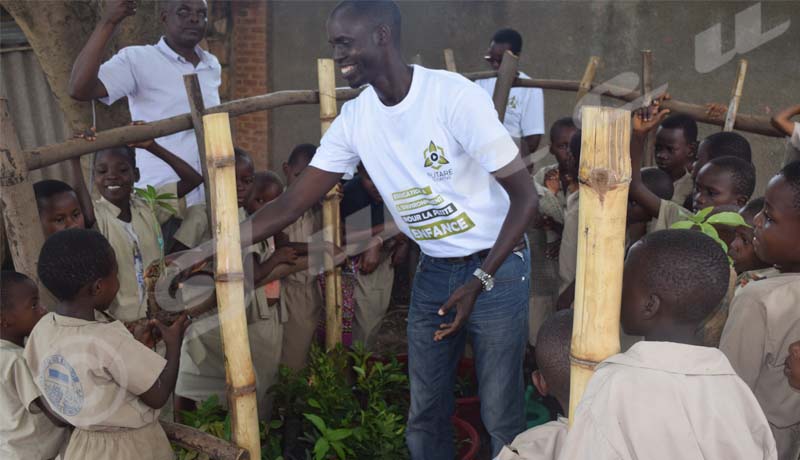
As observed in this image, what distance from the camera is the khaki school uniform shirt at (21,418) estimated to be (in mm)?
2613

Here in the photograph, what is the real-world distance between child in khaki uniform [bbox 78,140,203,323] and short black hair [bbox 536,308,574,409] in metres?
1.81

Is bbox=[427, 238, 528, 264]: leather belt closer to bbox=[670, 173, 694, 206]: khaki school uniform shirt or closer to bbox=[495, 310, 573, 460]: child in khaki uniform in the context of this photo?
bbox=[495, 310, 573, 460]: child in khaki uniform

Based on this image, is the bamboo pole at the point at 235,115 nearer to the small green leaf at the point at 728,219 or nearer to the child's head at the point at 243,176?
the child's head at the point at 243,176

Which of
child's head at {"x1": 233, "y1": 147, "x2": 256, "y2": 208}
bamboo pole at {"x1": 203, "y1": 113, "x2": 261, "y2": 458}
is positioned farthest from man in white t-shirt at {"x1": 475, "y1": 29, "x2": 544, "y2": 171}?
bamboo pole at {"x1": 203, "y1": 113, "x2": 261, "y2": 458}

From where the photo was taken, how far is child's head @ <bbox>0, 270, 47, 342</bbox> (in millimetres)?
2650

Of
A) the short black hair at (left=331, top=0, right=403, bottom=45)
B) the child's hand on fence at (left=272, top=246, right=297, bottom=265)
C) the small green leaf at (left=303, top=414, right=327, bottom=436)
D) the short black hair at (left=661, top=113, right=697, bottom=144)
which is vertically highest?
the short black hair at (left=331, top=0, right=403, bottom=45)

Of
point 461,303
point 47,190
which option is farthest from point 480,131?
point 47,190

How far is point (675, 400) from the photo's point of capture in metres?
1.79

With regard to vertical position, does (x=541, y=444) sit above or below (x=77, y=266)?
below

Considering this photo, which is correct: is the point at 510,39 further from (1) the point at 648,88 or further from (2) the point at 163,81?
(2) the point at 163,81

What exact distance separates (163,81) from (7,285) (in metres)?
1.77

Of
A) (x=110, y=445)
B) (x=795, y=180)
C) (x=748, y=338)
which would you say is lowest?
(x=110, y=445)

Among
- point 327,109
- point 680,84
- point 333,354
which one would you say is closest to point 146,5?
point 327,109

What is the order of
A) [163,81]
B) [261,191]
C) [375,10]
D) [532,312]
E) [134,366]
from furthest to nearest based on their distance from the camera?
[532,312]
[163,81]
[261,191]
[375,10]
[134,366]
